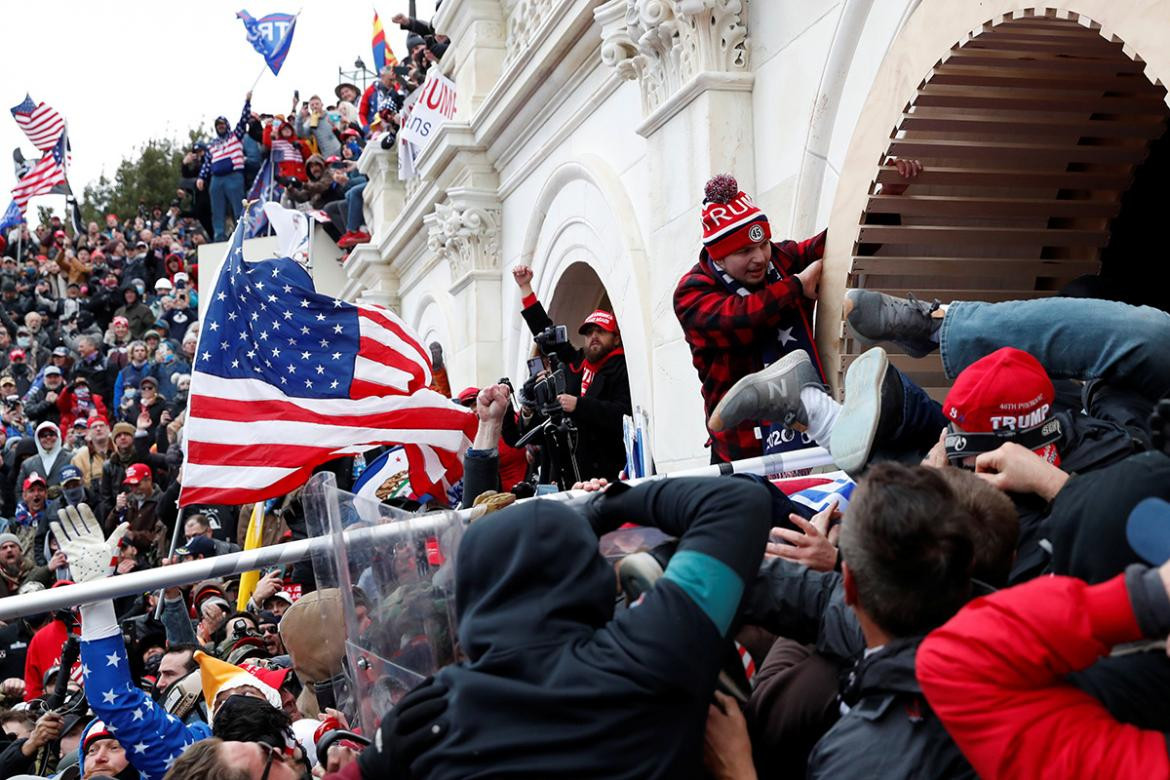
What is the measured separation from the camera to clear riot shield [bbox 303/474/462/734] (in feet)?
8.89

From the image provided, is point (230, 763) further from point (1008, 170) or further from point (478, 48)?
point (478, 48)

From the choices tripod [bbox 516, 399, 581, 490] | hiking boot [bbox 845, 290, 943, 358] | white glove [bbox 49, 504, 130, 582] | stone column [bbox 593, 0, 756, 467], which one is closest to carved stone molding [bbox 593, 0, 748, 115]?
stone column [bbox 593, 0, 756, 467]

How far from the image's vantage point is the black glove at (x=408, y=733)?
2.07 meters

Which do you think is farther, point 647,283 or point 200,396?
point 647,283

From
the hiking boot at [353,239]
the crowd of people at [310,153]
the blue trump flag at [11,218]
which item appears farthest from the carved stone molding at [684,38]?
the blue trump flag at [11,218]

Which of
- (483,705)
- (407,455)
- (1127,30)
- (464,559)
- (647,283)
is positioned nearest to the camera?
(483,705)

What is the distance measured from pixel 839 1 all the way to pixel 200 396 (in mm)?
3497

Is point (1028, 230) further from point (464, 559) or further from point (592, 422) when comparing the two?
point (464, 559)

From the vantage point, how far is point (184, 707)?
5078 millimetres

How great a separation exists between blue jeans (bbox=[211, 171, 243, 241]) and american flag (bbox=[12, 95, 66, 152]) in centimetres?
383

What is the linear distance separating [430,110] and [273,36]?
9692 millimetres

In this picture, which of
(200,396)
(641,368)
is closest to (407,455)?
(200,396)

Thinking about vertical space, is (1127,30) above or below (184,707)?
above

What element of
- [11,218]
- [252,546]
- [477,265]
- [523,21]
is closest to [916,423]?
[252,546]
